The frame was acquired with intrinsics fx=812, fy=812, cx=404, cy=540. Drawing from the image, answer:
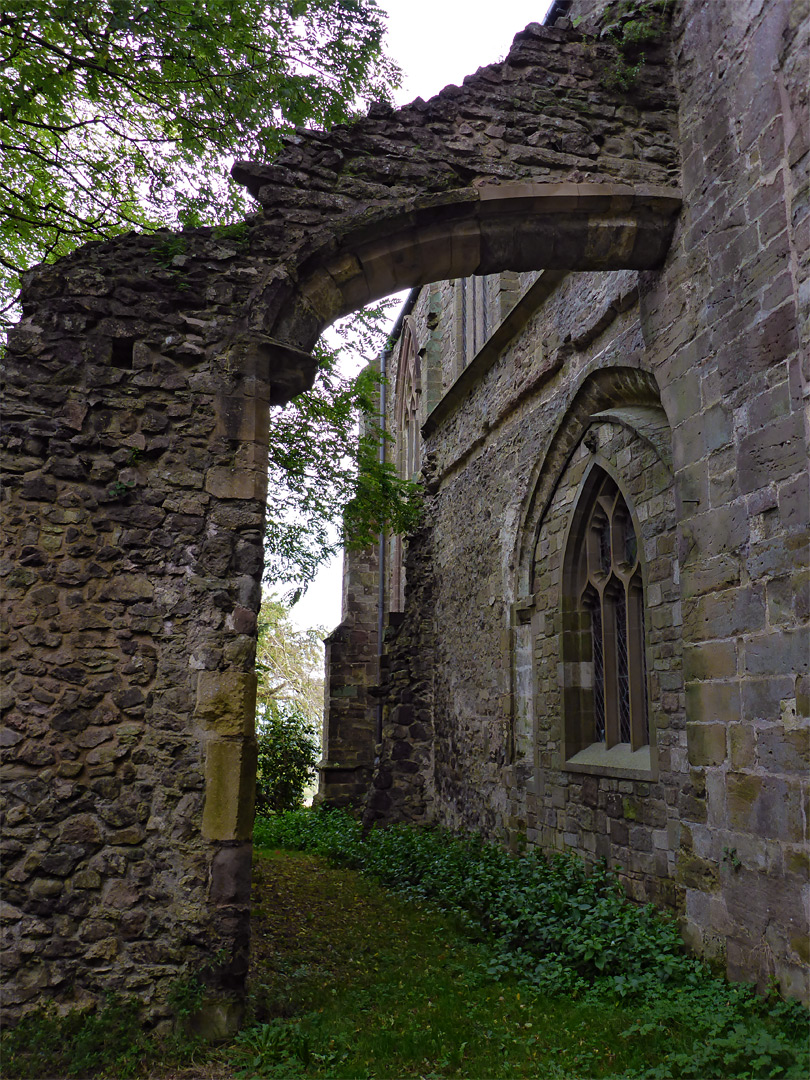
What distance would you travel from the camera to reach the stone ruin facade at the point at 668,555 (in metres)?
4.37

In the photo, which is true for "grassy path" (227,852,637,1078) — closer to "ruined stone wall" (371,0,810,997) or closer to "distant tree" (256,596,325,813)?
"ruined stone wall" (371,0,810,997)

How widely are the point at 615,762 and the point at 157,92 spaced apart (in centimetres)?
626

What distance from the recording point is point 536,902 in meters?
6.09

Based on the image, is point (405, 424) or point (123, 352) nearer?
point (123, 352)

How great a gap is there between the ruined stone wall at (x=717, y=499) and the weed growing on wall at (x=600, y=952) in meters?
0.22

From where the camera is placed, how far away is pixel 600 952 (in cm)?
504

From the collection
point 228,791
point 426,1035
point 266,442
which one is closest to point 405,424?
point 266,442

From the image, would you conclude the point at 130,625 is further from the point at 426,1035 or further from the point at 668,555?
the point at 668,555

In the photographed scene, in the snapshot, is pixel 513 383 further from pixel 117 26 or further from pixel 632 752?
pixel 117 26

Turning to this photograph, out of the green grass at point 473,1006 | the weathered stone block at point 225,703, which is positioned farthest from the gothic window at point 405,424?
the weathered stone block at point 225,703

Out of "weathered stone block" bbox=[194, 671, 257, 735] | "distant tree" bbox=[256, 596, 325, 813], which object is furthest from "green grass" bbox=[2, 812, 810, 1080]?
"distant tree" bbox=[256, 596, 325, 813]

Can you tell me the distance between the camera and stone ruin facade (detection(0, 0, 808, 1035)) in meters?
4.21

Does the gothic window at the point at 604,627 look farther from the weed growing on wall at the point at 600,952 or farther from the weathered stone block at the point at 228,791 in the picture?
the weathered stone block at the point at 228,791

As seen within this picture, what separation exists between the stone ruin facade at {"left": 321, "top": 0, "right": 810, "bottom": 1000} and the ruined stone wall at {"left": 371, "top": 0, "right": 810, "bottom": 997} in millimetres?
17
